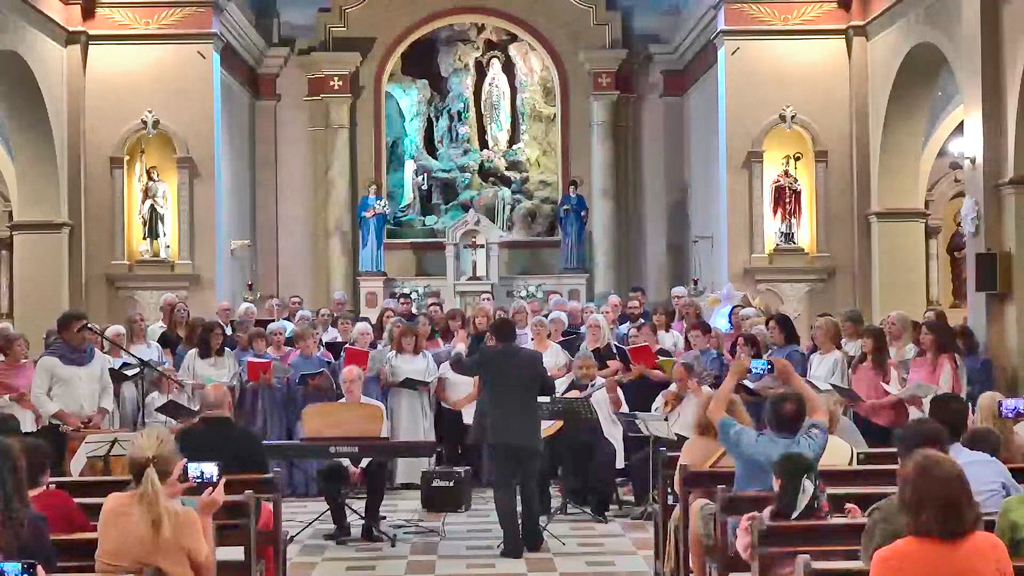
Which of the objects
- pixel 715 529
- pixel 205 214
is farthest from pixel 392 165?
pixel 715 529

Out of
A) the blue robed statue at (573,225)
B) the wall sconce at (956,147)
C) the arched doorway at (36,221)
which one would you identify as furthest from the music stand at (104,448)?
the wall sconce at (956,147)

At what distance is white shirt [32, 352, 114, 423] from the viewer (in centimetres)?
961

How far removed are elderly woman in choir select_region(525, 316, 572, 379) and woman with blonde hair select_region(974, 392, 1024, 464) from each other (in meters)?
4.65

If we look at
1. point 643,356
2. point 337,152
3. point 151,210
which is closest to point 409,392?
point 643,356

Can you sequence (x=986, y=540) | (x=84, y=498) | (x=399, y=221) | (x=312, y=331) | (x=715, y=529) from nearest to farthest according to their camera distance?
(x=986, y=540)
(x=715, y=529)
(x=84, y=498)
(x=312, y=331)
(x=399, y=221)

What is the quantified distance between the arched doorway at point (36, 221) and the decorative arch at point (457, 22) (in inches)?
229

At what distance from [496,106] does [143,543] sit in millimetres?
16528

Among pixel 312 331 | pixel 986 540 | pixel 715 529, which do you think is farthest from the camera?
pixel 312 331

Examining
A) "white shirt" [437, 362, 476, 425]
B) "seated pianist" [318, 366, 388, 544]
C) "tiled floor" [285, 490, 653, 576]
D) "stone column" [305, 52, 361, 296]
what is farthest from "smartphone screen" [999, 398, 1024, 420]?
"stone column" [305, 52, 361, 296]

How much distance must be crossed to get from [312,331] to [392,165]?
1006 cm

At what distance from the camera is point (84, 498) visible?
7.09 meters

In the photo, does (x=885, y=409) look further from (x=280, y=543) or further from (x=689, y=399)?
(x=280, y=543)

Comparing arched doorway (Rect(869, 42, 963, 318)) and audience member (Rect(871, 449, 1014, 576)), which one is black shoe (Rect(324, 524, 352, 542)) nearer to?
audience member (Rect(871, 449, 1014, 576))

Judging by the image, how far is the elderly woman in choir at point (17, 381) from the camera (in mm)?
9797
